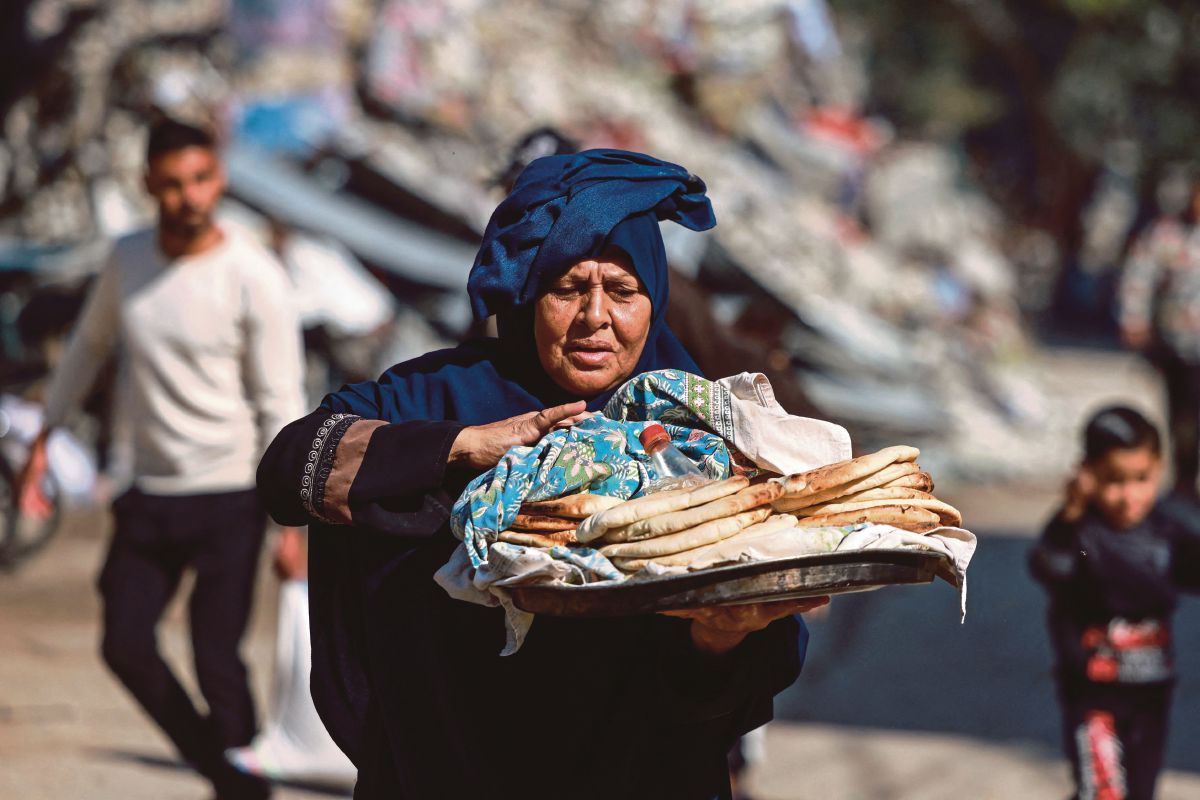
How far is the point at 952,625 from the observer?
6.91 m

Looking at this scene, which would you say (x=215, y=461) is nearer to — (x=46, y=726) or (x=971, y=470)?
(x=46, y=726)

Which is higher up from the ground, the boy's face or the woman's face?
the woman's face

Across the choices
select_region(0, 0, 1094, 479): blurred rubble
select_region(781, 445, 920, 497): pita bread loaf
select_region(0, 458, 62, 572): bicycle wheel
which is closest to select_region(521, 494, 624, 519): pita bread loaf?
select_region(781, 445, 920, 497): pita bread loaf

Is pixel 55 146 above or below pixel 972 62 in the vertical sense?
below

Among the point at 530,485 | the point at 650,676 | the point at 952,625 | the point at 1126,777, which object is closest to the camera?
the point at 530,485

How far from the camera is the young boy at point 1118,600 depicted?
3670mm

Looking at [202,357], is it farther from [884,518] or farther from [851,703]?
[851,703]

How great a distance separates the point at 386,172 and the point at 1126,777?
23.8ft

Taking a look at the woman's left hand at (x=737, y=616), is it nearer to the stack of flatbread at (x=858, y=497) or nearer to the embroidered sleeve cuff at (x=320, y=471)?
the stack of flatbread at (x=858, y=497)

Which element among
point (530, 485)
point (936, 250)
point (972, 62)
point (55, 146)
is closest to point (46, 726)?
point (530, 485)

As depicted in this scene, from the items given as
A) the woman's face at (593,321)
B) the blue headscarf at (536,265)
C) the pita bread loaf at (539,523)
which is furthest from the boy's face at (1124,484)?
the pita bread loaf at (539,523)

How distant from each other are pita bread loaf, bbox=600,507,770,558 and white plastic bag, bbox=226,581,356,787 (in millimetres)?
2666

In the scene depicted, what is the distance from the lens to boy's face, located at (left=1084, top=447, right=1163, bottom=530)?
369 cm

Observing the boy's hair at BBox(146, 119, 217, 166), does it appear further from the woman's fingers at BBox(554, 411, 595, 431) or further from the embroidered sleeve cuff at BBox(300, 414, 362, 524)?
the woman's fingers at BBox(554, 411, 595, 431)
